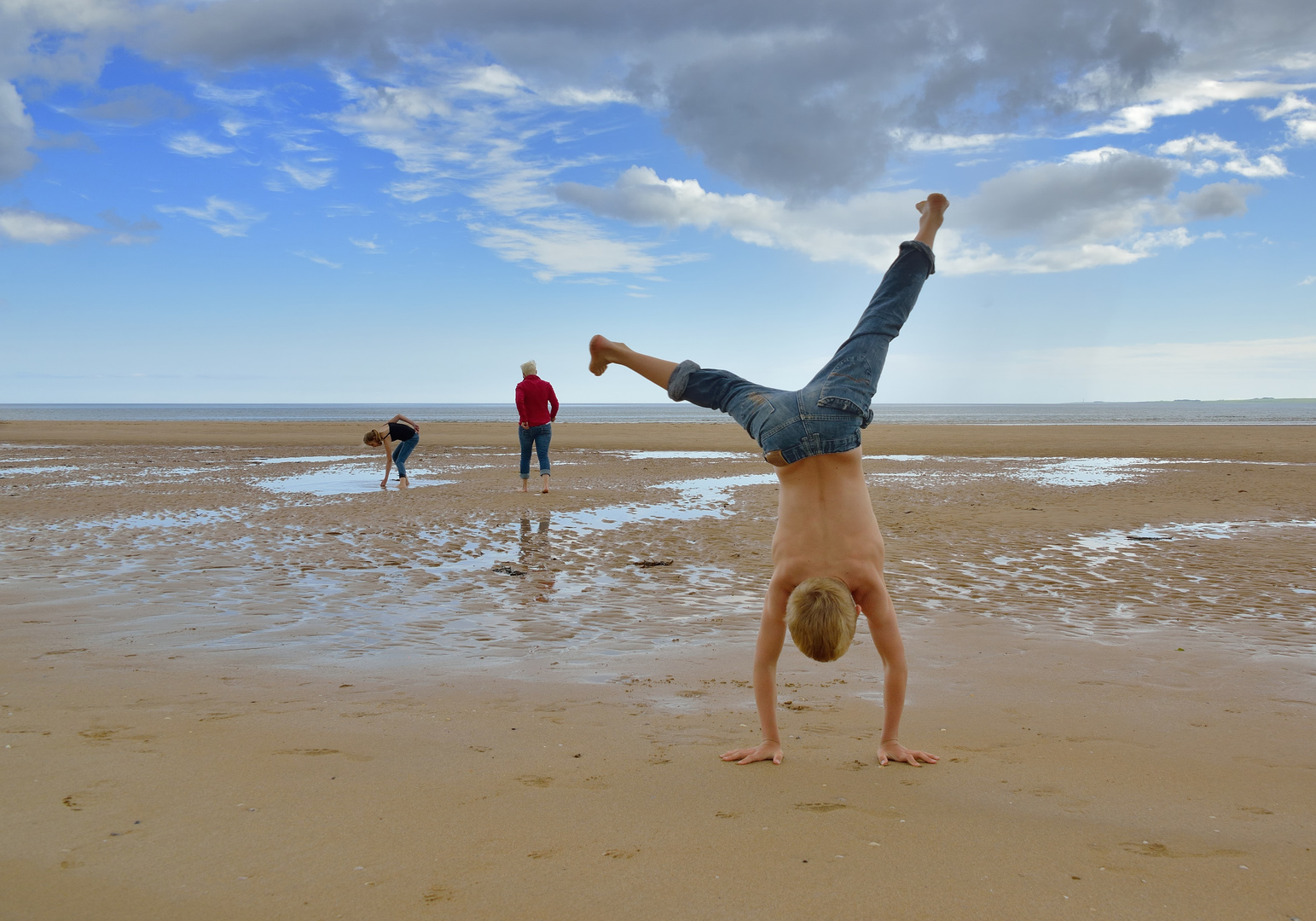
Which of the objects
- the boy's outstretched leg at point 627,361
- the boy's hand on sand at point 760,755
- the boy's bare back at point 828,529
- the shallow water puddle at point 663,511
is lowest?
the boy's hand on sand at point 760,755

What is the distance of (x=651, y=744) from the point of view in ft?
12.2

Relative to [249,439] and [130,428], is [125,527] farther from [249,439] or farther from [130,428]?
[130,428]

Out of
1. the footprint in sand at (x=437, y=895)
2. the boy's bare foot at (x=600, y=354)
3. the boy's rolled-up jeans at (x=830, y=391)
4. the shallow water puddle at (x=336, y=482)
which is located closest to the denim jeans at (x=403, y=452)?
the shallow water puddle at (x=336, y=482)

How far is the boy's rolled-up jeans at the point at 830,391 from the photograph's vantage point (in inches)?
133

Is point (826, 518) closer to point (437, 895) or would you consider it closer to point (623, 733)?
point (623, 733)

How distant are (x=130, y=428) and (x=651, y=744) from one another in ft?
157

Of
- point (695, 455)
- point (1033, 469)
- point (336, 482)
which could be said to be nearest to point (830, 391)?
point (336, 482)

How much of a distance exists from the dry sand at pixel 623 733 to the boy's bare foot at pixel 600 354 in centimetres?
175


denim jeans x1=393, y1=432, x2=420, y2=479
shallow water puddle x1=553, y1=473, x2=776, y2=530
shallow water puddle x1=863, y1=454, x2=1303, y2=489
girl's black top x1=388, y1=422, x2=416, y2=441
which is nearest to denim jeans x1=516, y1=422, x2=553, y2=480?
shallow water puddle x1=553, y1=473, x2=776, y2=530

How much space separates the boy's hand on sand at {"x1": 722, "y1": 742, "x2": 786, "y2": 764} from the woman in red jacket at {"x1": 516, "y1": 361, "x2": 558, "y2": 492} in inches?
403

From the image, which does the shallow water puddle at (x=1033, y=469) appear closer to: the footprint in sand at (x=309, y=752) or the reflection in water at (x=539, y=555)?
the reflection in water at (x=539, y=555)

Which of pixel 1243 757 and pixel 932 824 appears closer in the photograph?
pixel 932 824

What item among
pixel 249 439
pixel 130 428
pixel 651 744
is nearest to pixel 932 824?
pixel 651 744

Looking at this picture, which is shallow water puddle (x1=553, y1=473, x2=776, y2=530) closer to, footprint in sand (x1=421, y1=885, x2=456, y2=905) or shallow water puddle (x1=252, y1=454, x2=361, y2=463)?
footprint in sand (x1=421, y1=885, x2=456, y2=905)
